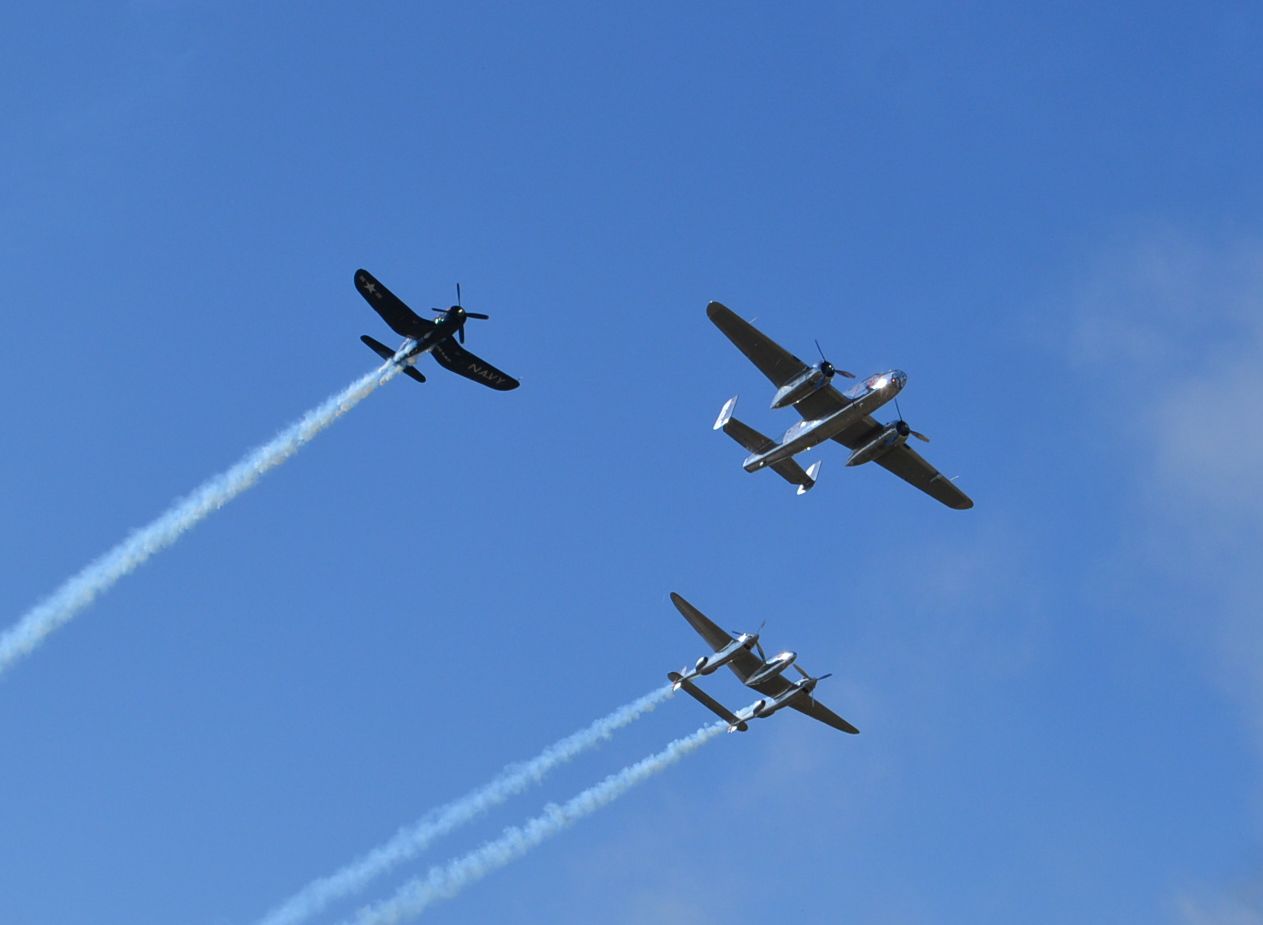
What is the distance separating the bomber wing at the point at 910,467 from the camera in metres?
97.2

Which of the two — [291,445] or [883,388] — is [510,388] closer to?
[291,445]

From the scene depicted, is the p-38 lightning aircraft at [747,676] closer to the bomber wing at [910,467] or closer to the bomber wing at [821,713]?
the bomber wing at [821,713]

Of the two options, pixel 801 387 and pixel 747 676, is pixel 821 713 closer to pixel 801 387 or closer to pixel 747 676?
pixel 747 676

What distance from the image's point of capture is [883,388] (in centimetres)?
8838

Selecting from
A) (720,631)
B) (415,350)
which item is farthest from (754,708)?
(415,350)

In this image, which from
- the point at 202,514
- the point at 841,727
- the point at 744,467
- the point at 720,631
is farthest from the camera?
the point at 841,727

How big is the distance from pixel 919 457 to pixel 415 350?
32783 millimetres

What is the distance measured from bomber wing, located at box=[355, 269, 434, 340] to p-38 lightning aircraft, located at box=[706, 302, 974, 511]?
1678cm

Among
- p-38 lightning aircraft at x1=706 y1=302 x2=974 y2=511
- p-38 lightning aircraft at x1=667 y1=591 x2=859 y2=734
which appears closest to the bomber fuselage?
p-38 lightning aircraft at x1=706 y1=302 x2=974 y2=511

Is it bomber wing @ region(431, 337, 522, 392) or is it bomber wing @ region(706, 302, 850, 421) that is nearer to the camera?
bomber wing @ region(706, 302, 850, 421)

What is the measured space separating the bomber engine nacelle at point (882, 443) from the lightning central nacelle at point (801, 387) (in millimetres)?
8318

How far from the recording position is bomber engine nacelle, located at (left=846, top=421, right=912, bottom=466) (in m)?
95.1

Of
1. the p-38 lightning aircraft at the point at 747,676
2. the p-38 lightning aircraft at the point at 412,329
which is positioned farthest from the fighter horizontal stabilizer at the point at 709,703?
the p-38 lightning aircraft at the point at 412,329

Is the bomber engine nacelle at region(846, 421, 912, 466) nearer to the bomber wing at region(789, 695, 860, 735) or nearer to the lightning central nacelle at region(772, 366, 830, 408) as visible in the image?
the lightning central nacelle at region(772, 366, 830, 408)
